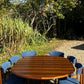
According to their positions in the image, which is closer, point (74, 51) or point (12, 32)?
point (12, 32)

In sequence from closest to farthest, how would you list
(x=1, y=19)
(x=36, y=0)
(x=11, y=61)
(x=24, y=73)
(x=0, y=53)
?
(x=24, y=73) < (x=11, y=61) < (x=1, y=19) < (x=0, y=53) < (x=36, y=0)

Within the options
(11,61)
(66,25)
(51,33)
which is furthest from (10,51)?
(66,25)

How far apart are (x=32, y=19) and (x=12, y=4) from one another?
1735 mm

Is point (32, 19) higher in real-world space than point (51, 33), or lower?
higher

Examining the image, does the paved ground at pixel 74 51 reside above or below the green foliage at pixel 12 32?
below

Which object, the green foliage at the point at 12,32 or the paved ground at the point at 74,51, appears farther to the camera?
the paved ground at the point at 74,51

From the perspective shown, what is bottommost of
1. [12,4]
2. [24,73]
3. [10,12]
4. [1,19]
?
[24,73]

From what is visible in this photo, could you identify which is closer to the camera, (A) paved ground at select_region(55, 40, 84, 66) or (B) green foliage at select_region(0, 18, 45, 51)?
(B) green foliage at select_region(0, 18, 45, 51)

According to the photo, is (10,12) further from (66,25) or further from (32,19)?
(66,25)

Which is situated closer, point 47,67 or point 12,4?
point 47,67

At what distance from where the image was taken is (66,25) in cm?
1243

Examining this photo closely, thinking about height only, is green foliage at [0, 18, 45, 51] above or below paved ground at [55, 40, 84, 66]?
above

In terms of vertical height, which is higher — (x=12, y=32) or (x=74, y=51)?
(x=12, y=32)

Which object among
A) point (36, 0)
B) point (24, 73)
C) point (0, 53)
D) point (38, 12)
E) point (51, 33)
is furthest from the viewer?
point (51, 33)
